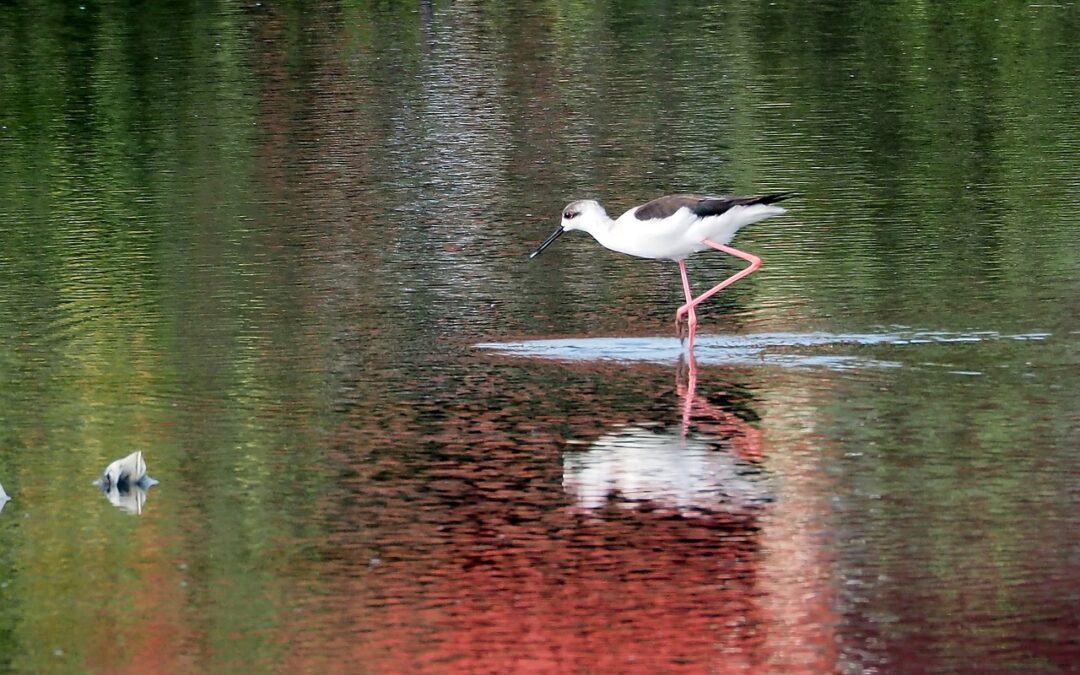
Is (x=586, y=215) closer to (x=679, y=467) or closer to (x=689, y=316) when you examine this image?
(x=689, y=316)

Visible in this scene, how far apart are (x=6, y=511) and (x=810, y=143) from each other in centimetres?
1165

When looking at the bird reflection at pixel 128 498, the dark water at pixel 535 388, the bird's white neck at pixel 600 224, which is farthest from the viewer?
the bird's white neck at pixel 600 224

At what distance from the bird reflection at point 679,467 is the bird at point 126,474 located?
5.82ft

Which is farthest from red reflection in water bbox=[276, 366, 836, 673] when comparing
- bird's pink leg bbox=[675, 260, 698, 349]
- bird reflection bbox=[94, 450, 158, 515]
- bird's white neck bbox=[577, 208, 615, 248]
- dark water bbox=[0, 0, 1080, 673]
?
bird's white neck bbox=[577, 208, 615, 248]

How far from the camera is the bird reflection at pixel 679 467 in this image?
918 centimetres

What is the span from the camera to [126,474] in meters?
9.62

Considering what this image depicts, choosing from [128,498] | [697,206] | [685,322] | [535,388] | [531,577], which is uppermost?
[697,206]

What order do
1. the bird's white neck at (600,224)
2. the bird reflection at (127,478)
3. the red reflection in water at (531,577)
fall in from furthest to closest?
the bird's white neck at (600,224) → the bird reflection at (127,478) → the red reflection in water at (531,577)

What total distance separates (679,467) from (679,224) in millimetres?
2973

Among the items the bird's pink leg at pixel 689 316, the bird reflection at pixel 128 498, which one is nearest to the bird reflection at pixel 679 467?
the bird's pink leg at pixel 689 316

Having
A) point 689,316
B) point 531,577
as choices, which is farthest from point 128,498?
point 689,316

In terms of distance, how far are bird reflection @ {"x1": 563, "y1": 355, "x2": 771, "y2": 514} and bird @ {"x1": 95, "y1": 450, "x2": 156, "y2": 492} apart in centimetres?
177

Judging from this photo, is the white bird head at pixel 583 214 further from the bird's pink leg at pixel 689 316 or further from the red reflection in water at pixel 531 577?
the red reflection in water at pixel 531 577

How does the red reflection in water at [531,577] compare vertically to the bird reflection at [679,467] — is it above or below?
above
